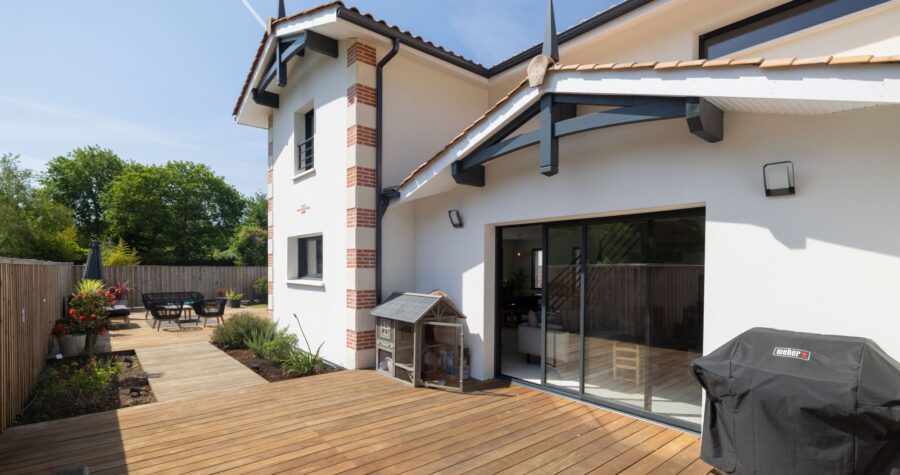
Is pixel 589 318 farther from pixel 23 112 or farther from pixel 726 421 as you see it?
pixel 23 112

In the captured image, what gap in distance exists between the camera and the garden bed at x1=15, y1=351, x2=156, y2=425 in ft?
16.7

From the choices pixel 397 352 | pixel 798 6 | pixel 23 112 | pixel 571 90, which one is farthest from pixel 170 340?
pixel 23 112

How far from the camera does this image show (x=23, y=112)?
28984 millimetres

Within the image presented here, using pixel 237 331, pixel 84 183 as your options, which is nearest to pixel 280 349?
pixel 237 331

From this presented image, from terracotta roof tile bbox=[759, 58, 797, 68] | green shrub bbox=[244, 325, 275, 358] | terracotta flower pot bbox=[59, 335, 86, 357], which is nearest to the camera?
terracotta roof tile bbox=[759, 58, 797, 68]

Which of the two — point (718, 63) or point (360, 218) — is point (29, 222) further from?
point (718, 63)

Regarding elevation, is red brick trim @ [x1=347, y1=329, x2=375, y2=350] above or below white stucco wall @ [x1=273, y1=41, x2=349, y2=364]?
below

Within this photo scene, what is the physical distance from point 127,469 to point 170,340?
759 cm

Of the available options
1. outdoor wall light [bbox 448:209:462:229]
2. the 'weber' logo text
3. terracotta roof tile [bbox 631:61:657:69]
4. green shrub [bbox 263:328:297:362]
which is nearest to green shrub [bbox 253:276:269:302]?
green shrub [bbox 263:328:297:362]

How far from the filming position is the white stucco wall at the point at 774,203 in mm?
3137

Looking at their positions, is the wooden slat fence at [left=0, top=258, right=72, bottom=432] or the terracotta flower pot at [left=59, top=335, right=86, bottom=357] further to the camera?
the terracotta flower pot at [left=59, top=335, right=86, bottom=357]

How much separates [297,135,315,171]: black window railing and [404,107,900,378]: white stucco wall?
5806 millimetres

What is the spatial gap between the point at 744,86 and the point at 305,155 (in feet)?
27.3

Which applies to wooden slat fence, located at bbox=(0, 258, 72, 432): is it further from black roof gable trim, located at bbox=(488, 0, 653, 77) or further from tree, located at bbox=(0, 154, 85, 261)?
tree, located at bbox=(0, 154, 85, 261)
